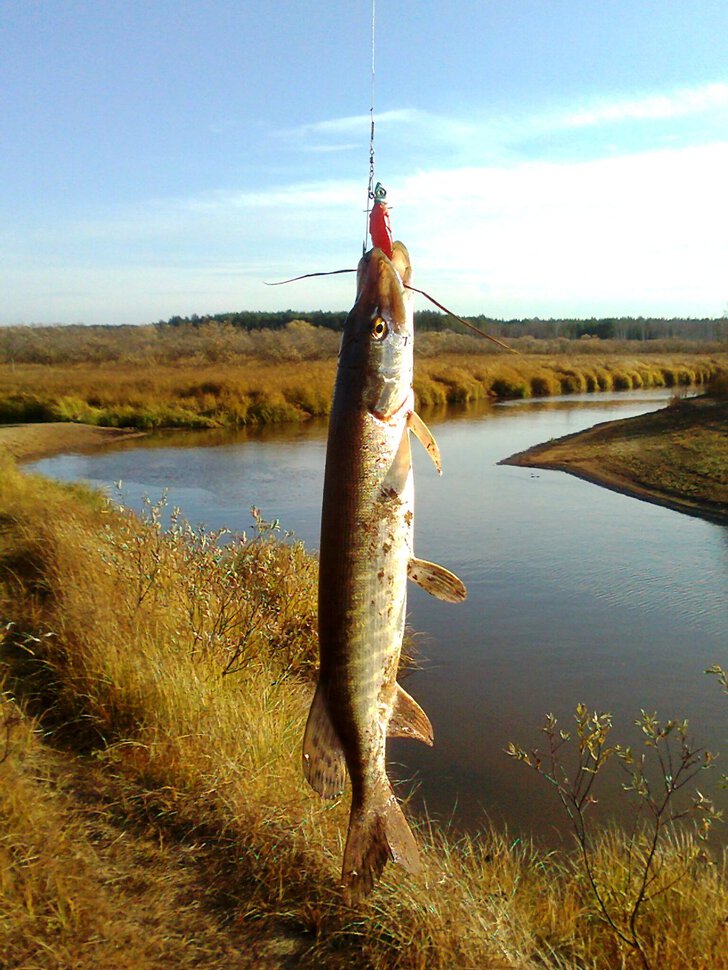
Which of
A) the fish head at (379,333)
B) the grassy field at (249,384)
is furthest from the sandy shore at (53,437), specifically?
the fish head at (379,333)

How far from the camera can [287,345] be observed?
65.3 metres

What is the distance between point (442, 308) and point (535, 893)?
9.76ft

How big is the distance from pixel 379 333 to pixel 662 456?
697 inches

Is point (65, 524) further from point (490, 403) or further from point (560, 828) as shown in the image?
point (490, 403)

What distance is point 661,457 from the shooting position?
18.2 metres

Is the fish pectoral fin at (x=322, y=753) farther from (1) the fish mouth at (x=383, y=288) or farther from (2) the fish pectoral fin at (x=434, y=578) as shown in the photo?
(1) the fish mouth at (x=383, y=288)

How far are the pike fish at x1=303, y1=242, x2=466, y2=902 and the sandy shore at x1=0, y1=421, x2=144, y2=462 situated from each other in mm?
21126

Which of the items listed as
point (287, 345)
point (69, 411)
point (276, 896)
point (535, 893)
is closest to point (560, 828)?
point (535, 893)

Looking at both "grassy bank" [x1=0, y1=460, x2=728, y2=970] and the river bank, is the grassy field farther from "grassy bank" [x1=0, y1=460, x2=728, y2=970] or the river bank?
"grassy bank" [x1=0, y1=460, x2=728, y2=970]

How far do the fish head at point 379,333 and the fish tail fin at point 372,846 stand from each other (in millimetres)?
1087

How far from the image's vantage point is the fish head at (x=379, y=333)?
178 centimetres

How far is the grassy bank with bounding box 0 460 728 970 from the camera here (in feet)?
10.5

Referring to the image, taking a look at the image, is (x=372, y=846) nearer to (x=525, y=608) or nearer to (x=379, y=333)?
(x=379, y=333)

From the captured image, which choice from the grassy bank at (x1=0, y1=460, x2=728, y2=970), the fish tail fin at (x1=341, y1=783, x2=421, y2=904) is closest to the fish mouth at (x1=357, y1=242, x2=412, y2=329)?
the fish tail fin at (x1=341, y1=783, x2=421, y2=904)
